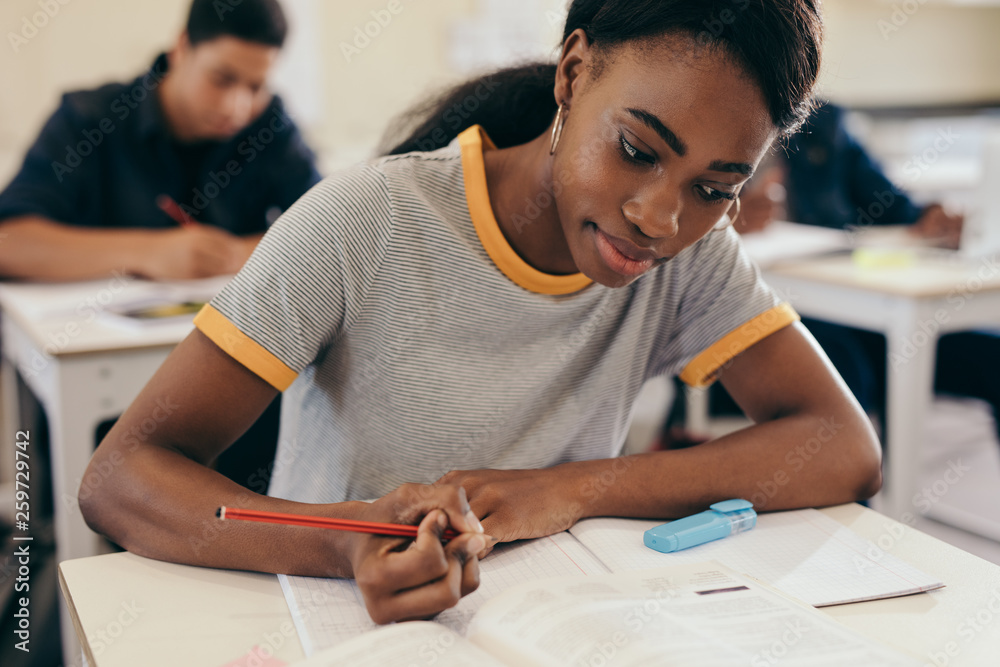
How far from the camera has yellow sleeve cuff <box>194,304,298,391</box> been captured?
810mm

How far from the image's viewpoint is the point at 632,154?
31.2 inches

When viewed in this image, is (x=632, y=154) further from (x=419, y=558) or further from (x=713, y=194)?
(x=419, y=558)

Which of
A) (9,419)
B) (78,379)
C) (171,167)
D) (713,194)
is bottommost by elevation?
(9,419)

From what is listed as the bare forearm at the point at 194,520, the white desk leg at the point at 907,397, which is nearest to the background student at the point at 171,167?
the bare forearm at the point at 194,520

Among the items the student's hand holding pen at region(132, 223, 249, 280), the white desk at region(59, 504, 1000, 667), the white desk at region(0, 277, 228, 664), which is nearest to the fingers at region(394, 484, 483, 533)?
the white desk at region(59, 504, 1000, 667)

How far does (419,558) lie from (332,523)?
0.24 feet

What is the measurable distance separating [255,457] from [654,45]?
0.92 meters

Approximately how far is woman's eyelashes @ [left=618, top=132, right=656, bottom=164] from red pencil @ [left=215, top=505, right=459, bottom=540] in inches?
15.1

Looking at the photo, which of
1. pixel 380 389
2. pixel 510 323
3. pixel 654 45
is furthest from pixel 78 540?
pixel 654 45

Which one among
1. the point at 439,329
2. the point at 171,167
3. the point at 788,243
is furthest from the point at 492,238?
the point at 788,243

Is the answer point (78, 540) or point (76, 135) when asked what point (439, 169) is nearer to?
point (78, 540)

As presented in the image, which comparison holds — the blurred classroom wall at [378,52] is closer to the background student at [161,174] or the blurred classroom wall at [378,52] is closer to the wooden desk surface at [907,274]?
the background student at [161,174]

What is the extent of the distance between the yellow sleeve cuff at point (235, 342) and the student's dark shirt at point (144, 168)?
1.39 m

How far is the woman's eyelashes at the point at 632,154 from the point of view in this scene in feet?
2.58
